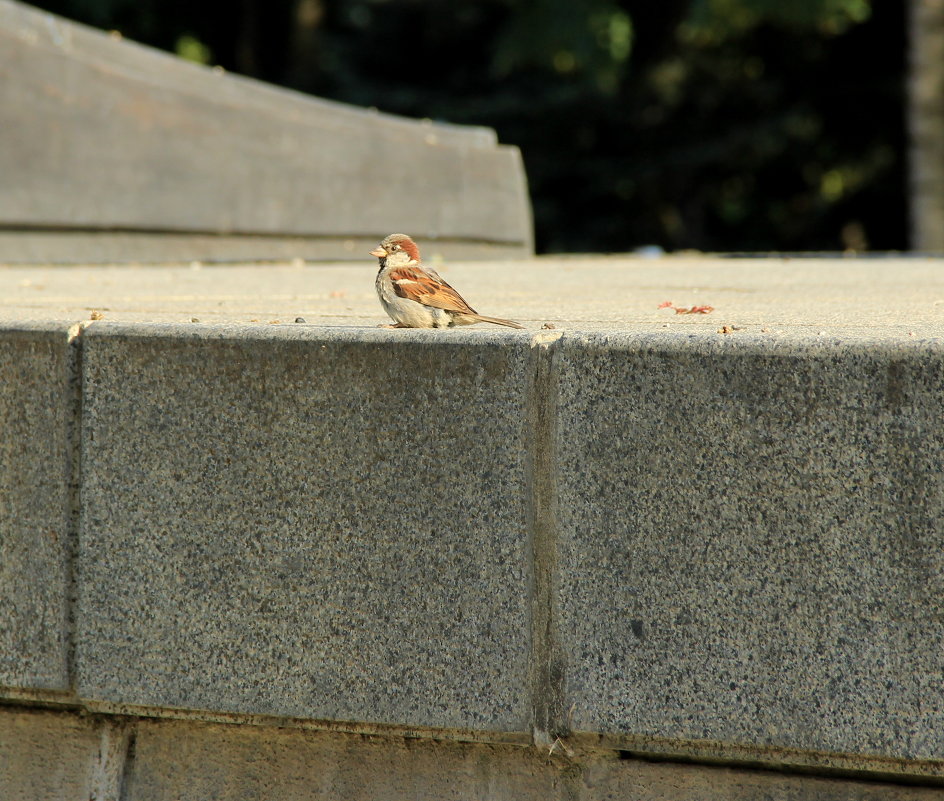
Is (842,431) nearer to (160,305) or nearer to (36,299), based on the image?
(160,305)

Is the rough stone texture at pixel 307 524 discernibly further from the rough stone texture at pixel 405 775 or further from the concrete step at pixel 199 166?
the concrete step at pixel 199 166

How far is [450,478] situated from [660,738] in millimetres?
700

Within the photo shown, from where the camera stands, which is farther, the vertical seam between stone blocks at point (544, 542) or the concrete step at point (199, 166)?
the concrete step at point (199, 166)

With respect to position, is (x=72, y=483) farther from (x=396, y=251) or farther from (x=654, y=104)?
(x=654, y=104)

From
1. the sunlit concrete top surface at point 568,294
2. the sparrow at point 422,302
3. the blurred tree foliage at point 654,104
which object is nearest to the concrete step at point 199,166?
the sunlit concrete top surface at point 568,294

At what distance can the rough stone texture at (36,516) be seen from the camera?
9.52ft

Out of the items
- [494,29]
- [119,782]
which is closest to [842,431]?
[119,782]

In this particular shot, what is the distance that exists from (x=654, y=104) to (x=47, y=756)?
1776 cm

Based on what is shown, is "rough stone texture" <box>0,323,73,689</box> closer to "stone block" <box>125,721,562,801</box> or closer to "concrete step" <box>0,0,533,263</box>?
"stone block" <box>125,721,562,801</box>

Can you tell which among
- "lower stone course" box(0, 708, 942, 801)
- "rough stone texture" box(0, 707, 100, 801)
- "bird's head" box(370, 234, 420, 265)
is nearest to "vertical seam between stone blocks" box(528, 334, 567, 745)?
"lower stone course" box(0, 708, 942, 801)

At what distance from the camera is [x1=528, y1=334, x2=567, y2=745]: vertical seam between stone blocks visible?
2.62 meters

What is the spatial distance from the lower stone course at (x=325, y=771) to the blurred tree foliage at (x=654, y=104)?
51.8ft

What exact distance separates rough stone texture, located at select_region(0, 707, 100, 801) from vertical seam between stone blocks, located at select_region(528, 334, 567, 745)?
3.80ft

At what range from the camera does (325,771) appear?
290 cm
